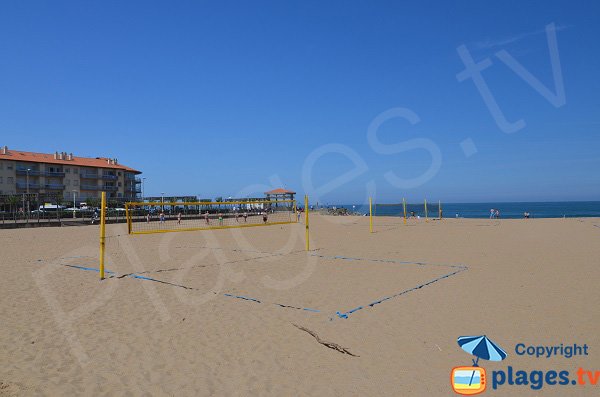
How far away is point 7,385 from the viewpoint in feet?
9.88

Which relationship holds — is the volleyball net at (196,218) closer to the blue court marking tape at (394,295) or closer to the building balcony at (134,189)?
the blue court marking tape at (394,295)

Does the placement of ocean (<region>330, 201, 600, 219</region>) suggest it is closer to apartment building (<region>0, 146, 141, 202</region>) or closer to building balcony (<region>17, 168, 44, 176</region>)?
apartment building (<region>0, 146, 141, 202</region>)

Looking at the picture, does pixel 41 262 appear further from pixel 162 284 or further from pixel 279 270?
pixel 279 270

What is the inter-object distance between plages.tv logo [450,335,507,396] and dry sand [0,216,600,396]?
0.08 m

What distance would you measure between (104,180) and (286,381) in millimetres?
64667

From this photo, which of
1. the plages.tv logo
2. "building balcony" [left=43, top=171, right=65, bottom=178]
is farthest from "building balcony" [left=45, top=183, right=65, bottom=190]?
the plages.tv logo

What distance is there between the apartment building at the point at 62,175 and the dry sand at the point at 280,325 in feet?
152

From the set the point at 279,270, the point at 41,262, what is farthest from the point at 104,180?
the point at 279,270

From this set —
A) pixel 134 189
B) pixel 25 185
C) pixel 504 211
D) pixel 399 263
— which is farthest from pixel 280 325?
pixel 504 211

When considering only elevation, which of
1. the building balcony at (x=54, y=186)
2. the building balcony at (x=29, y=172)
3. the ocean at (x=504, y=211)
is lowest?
the ocean at (x=504, y=211)

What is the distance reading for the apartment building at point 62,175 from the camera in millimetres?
50469

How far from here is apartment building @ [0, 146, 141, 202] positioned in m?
50.5

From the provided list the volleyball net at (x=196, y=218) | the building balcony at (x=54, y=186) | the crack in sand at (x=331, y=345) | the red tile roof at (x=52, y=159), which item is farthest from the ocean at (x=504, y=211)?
the building balcony at (x=54, y=186)

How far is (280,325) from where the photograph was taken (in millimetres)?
4438
